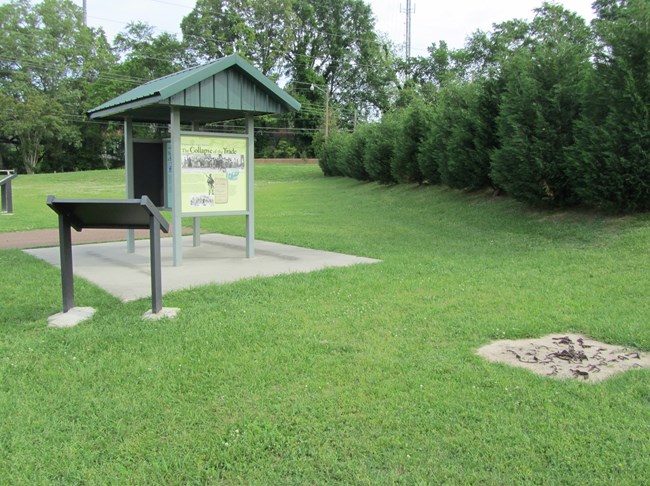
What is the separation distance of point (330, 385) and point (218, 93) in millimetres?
5188

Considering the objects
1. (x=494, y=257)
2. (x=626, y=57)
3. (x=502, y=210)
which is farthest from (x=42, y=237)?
(x=626, y=57)

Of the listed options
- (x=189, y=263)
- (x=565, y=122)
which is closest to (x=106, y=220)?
(x=189, y=263)

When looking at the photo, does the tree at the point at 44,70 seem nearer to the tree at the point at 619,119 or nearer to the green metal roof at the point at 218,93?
the green metal roof at the point at 218,93

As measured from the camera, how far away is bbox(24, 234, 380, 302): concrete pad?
675cm

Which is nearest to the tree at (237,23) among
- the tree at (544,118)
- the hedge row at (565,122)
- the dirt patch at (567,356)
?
the hedge row at (565,122)

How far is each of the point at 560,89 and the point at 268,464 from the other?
32.2ft

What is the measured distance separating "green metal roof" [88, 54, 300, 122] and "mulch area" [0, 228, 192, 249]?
313 cm

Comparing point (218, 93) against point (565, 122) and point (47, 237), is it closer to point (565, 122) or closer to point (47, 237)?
point (47, 237)

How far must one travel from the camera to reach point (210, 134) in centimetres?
805

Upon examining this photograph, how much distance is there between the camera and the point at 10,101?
4703 cm

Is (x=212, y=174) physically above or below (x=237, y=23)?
below

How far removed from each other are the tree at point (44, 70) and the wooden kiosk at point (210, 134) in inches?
1790

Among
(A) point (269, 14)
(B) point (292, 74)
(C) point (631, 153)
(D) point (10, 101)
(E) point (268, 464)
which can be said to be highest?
(A) point (269, 14)

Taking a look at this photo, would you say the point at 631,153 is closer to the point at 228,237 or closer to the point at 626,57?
the point at 626,57
